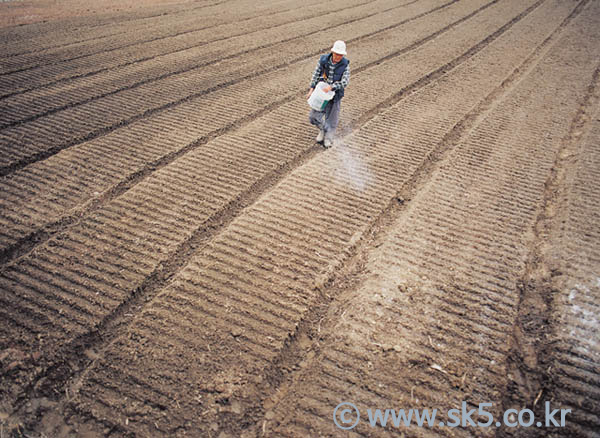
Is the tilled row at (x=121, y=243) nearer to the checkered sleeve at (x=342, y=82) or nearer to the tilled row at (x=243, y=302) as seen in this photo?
the tilled row at (x=243, y=302)

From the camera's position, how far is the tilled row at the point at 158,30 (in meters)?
7.65

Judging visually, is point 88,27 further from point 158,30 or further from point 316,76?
point 316,76

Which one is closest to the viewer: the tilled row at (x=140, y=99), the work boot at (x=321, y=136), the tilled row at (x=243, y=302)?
the tilled row at (x=243, y=302)

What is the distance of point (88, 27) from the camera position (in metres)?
9.85

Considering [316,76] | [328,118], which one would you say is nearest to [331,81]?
[316,76]

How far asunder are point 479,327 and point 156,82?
655cm

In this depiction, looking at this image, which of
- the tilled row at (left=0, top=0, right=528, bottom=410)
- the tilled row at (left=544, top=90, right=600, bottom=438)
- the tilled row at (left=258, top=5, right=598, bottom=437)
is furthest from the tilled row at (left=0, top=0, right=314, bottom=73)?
the tilled row at (left=544, top=90, right=600, bottom=438)

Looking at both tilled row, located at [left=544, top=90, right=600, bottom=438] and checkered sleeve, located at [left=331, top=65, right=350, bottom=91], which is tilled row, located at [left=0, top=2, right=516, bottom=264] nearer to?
checkered sleeve, located at [left=331, top=65, right=350, bottom=91]

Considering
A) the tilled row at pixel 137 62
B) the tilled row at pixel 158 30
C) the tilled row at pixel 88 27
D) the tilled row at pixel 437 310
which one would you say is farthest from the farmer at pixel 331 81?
the tilled row at pixel 88 27

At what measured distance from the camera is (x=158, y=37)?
9250mm

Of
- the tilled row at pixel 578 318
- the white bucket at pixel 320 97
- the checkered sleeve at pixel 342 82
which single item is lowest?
the tilled row at pixel 578 318

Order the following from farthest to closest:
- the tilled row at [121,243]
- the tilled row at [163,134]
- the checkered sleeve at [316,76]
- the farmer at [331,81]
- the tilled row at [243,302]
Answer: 1. the checkered sleeve at [316,76]
2. the farmer at [331,81]
3. the tilled row at [163,134]
4. the tilled row at [121,243]
5. the tilled row at [243,302]

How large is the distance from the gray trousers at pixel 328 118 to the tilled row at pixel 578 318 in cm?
287

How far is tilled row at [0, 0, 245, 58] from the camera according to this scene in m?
8.48
